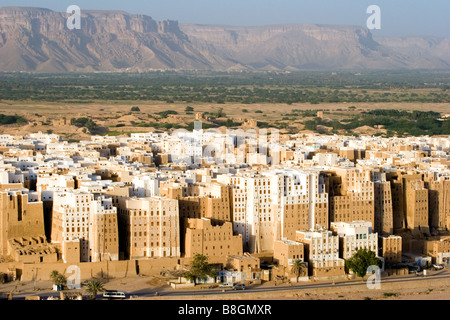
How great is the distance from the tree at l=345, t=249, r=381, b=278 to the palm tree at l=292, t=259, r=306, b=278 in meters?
1.58

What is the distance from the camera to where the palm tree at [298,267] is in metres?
33.7

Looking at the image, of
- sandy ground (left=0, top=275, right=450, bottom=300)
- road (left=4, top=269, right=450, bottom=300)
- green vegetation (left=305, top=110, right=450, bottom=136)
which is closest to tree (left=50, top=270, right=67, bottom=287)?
sandy ground (left=0, top=275, right=450, bottom=300)

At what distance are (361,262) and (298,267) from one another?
80.5 inches

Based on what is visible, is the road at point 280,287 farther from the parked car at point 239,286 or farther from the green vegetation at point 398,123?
the green vegetation at point 398,123

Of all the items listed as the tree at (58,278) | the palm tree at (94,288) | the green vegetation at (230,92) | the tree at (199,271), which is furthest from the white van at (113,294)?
the green vegetation at (230,92)

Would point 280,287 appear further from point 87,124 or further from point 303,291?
point 87,124

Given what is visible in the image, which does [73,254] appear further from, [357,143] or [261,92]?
[261,92]

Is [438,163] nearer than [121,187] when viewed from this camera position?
No

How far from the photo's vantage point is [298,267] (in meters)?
33.8

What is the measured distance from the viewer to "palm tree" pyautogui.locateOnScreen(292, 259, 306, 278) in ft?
111

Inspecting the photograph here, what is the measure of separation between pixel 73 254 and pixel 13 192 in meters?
3.80

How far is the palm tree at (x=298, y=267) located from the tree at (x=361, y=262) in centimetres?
158

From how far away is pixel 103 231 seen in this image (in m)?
33.9

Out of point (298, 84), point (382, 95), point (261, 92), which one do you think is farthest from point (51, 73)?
point (382, 95)
